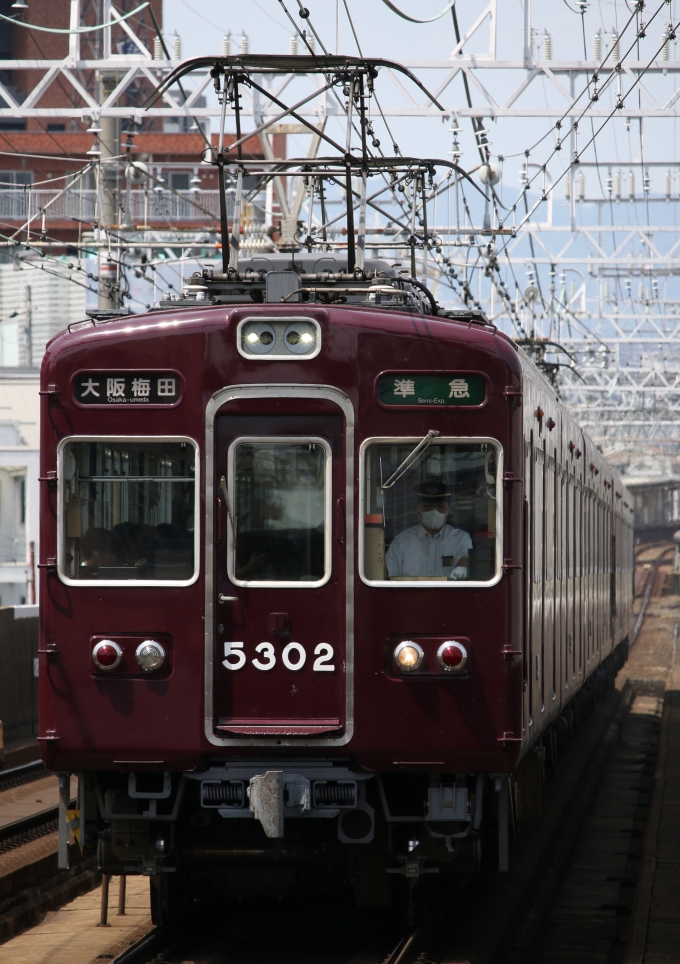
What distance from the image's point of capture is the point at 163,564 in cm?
621

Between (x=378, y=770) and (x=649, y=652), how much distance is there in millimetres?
29828

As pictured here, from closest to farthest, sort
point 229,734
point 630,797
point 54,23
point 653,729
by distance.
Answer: point 229,734, point 630,797, point 653,729, point 54,23

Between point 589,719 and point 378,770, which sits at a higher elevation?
point 378,770

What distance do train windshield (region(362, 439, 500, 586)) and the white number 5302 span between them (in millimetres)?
389

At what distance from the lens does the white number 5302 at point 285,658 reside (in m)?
6.11

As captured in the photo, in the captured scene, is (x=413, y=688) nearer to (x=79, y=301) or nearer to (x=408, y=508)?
(x=408, y=508)

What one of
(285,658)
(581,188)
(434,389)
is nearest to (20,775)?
(285,658)

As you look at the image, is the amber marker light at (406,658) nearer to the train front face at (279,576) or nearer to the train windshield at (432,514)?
the train front face at (279,576)

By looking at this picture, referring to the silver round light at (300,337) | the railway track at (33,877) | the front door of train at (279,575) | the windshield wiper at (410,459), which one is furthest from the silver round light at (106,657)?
the railway track at (33,877)

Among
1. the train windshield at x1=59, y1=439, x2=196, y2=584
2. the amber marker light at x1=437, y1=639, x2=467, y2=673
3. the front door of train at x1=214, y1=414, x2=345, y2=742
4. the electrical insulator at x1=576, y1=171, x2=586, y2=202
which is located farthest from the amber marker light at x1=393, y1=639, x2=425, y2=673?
the electrical insulator at x1=576, y1=171, x2=586, y2=202

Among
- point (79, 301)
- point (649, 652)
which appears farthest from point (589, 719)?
point (79, 301)

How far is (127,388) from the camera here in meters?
6.28

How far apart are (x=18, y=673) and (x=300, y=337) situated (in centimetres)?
1145

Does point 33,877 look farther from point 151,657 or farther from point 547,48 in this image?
point 547,48
